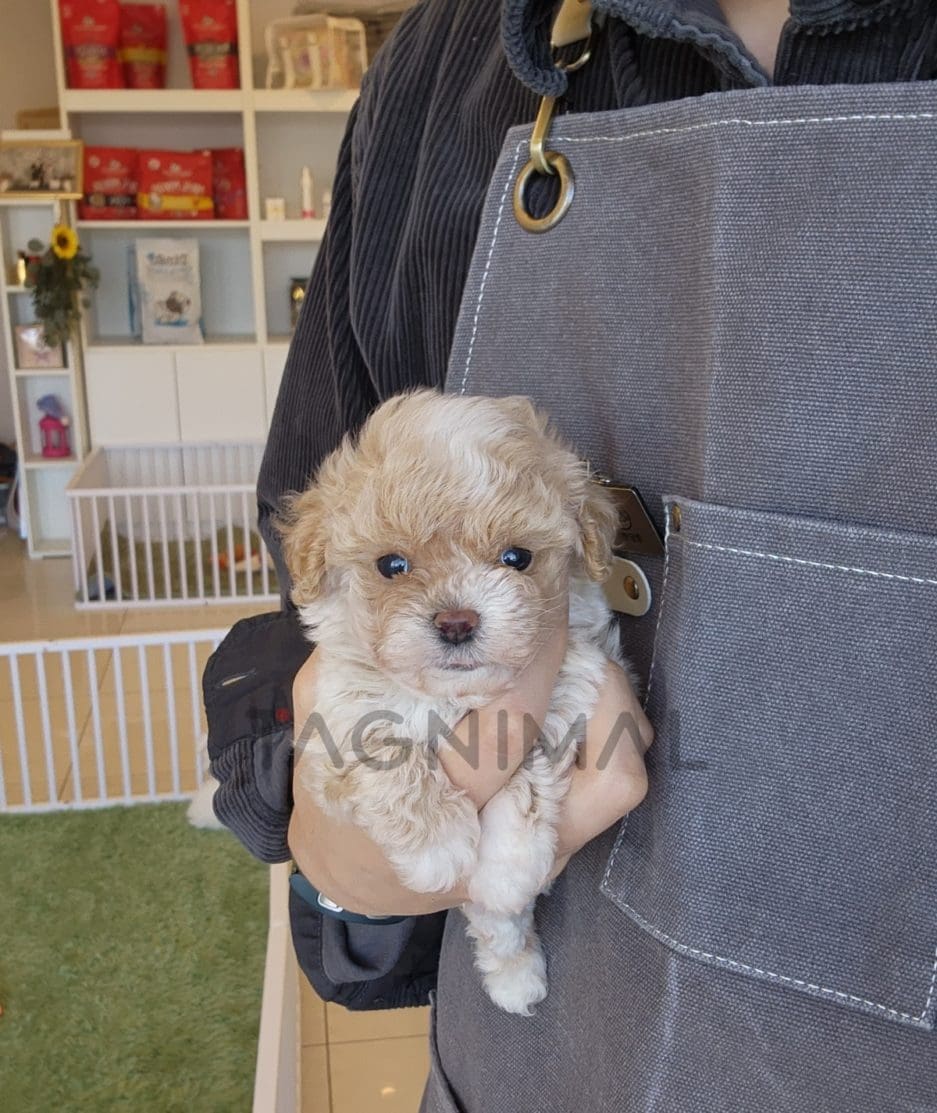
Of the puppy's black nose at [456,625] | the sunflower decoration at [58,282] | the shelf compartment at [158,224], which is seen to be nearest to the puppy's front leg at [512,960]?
the puppy's black nose at [456,625]

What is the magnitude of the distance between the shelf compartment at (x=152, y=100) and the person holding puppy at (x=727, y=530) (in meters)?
3.96

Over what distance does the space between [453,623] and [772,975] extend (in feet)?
0.87

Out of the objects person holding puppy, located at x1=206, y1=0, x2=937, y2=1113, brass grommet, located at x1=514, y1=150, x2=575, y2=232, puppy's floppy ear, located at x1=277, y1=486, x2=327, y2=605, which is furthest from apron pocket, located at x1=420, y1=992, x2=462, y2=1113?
brass grommet, located at x1=514, y1=150, x2=575, y2=232

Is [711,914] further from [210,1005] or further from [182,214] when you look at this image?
[182,214]

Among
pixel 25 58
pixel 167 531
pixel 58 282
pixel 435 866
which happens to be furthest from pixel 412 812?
pixel 25 58

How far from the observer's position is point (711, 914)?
58cm

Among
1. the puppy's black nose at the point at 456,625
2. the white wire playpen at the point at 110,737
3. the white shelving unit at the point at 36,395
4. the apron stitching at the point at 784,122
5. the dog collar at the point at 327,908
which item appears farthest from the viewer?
the white shelving unit at the point at 36,395

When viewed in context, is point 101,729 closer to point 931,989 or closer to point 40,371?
point 40,371

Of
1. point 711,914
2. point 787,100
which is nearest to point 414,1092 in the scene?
point 711,914

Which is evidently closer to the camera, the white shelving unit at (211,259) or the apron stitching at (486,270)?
the apron stitching at (486,270)

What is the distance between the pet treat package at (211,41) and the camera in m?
4.24

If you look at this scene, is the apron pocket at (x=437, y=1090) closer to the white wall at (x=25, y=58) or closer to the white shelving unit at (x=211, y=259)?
the white shelving unit at (x=211, y=259)

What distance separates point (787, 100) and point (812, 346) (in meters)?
0.13

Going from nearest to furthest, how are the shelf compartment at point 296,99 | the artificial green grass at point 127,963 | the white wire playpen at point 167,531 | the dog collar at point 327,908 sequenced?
the dog collar at point 327,908 < the artificial green grass at point 127,963 < the white wire playpen at point 167,531 < the shelf compartment at point 296,99
